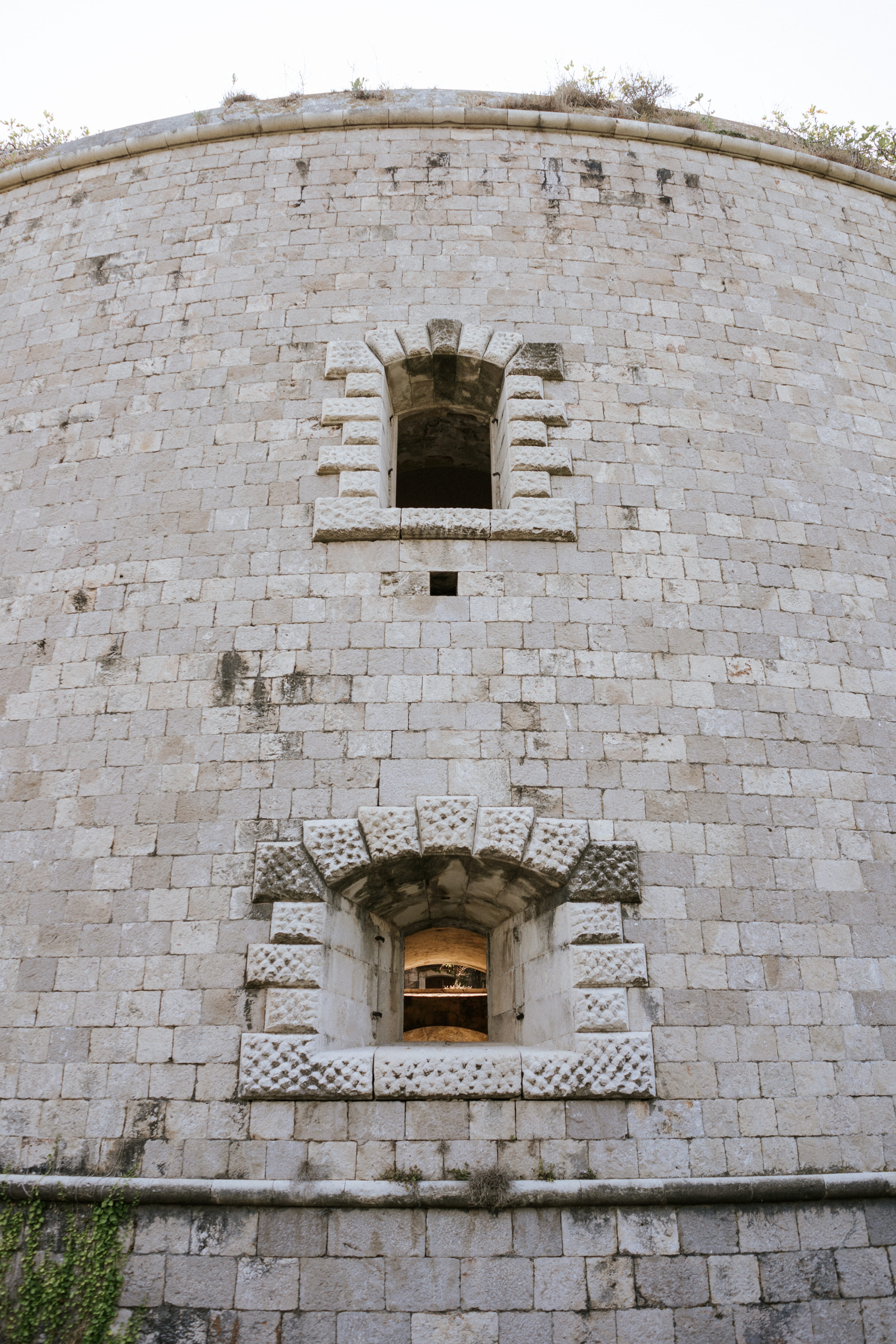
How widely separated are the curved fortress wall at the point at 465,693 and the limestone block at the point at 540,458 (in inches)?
4.6

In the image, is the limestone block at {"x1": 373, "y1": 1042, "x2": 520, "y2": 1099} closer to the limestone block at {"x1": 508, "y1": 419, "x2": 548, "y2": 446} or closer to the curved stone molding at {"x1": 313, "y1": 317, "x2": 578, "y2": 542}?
the curved stone molding at {"x1": 313, "y1": 317, "x2": 578, "y2": 542}

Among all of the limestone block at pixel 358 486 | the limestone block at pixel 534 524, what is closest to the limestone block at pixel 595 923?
the limestone block at pixel 534 524

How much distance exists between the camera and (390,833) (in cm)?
512

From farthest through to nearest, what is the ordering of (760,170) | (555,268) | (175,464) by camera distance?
(760,170) → (555,268) → (175,464)

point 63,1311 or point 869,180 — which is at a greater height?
point 869,180

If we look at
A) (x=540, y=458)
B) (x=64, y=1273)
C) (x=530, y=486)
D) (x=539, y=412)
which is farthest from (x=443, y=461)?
(x=64, y=1273)

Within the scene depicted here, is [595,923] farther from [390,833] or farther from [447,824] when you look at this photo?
[390,833]

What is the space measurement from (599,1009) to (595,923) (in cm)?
47

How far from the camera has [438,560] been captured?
582cm

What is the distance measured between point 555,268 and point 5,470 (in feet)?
15.2

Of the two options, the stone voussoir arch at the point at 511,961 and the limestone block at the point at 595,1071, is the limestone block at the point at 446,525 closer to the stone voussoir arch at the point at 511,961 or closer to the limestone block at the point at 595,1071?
the stone voussoir arch at the point at 511,961

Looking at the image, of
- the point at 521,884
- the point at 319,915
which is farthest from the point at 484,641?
the point at 319,915

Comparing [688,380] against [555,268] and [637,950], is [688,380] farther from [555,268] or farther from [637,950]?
[637,950]

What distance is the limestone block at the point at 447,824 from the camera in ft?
16.7
